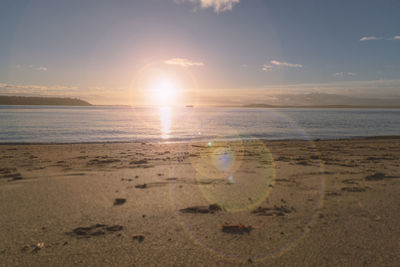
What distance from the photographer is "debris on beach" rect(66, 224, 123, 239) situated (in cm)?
411

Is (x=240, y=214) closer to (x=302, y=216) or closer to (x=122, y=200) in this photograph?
(x=302, y=216)

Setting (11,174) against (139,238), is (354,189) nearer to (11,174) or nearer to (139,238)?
(139,238)

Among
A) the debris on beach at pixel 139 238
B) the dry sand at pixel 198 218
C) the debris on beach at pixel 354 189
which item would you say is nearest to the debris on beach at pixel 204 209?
the dry sand at pixel 198 218

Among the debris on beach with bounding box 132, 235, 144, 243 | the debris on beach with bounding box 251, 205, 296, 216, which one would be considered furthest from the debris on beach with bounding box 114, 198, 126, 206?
the debris on beach with bounding box 251, 205, 296, 216

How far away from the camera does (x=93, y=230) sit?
4.29 metres

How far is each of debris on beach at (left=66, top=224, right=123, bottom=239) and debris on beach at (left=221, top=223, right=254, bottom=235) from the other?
178cm

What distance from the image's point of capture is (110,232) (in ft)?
13.8

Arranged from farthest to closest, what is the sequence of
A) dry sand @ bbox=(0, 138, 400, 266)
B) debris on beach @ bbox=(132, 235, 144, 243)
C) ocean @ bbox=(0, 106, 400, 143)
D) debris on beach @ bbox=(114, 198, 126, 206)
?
ocean @ bbox=(0, 106, 400, 143), debris on beach @ bbox=(114, 198, 126, 206), debris on beach @ bbox=(132, 235, 144, 243), dry sand @ bbox=(0, 138, 400, 266)

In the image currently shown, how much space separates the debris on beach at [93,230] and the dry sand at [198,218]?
0.02 metres

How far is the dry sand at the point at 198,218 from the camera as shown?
3568 millimetres

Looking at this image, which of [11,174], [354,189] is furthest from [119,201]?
[354,189]

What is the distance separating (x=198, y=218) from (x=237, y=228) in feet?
2.60

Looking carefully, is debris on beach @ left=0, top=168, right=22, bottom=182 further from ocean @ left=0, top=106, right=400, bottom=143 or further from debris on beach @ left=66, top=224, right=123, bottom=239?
ocean @ left=0, top=106, right=400, bottom=143

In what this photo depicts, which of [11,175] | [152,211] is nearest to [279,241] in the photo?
[152,211]
